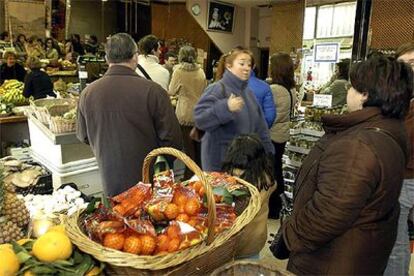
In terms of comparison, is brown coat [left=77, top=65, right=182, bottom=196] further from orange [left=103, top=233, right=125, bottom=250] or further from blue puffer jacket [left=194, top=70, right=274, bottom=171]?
orange [left=103, top=233, right=125, bottom=250]

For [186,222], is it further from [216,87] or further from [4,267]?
[216,87]

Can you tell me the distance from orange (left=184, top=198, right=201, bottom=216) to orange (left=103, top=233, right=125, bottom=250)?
8.4 inches

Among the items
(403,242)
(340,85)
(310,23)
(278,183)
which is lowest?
(278,183)

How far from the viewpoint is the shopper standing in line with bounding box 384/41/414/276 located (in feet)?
5.92

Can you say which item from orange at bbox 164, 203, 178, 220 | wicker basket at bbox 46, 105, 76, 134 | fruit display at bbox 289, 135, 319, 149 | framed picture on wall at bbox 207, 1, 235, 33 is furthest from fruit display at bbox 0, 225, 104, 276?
framed picture on wall at bbox 207, 1, 235, 33

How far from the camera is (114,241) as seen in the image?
103 centimetres

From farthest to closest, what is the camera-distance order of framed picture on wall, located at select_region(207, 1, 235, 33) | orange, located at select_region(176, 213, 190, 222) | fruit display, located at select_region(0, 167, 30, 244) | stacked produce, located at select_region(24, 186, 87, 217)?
framed picture on wall, located at select_region(207, 1, 235, 33)
stacked produce, located at select_region(24, 186, 87, 217)
fruit display, located at select_region(0, 167, 30, 244)
orange, located at select_region(176, 213, 190, 222)

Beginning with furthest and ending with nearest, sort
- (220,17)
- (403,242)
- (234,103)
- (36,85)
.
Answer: (220,17) < (36,85) < (234,103) < (403,242)

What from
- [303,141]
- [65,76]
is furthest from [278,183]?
[65,76]

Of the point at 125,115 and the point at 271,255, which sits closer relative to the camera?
the point at 125,115

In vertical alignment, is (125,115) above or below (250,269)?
above

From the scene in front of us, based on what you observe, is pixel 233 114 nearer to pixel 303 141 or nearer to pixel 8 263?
pixel 303 141

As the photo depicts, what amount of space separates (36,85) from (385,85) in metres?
3.82

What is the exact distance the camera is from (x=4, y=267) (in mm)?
1004
